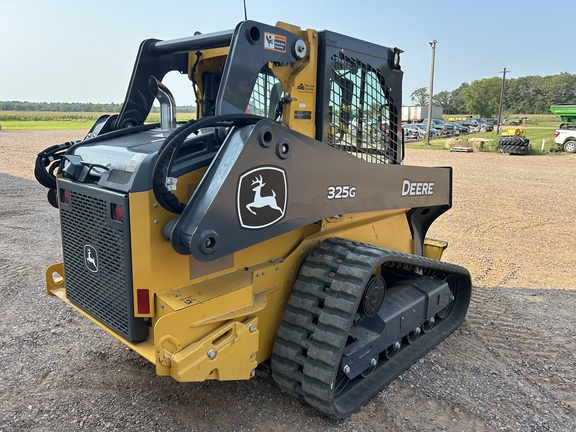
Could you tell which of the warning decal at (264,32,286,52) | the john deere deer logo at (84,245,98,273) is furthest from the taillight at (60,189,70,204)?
the warning decal at (264,32,286,52)

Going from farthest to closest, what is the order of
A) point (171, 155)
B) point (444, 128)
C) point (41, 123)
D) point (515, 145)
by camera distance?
point (41, 123), point (444, 128), point (515, 145), point (171, 155)

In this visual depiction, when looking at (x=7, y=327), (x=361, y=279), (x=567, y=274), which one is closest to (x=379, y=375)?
(x=361, y=279)

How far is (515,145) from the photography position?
24688mm

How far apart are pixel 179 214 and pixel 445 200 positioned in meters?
3.17

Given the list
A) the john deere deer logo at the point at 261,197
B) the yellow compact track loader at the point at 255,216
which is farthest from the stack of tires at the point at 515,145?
the john deere deer logo at the point at 261,197

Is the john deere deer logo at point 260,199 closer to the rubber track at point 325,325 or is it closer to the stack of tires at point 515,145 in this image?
the rubber track at point 325,325

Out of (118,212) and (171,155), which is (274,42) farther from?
(118,212)

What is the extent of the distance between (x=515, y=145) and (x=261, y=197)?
973 inches

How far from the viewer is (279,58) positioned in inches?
131

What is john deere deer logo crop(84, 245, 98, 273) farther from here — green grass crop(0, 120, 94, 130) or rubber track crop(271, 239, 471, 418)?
green grass crop(0, 120, 94, 130)

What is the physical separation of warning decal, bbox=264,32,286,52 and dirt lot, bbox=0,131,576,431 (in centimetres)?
246

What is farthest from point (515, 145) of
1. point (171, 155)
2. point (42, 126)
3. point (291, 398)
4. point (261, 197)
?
point (42, 126)

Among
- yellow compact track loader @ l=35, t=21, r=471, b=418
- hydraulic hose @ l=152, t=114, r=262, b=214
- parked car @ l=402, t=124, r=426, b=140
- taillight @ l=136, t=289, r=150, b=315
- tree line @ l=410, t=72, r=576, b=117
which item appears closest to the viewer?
hydraulic hose @ l=152, t=114, r=262, b=214

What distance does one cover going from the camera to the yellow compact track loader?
2.88 meters
